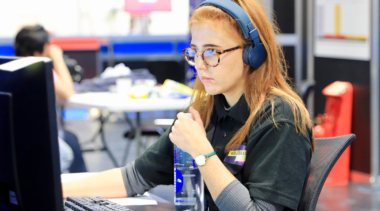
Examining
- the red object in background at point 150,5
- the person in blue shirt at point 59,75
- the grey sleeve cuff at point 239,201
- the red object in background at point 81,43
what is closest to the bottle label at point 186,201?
the grey sleeve cuff at point 239,201

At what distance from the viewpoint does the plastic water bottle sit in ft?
4.50

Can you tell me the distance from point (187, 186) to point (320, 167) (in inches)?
14.8

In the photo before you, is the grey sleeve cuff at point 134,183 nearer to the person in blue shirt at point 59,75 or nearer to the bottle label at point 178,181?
the bottle label at point 178,181

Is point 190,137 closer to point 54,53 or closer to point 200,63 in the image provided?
point 200,63

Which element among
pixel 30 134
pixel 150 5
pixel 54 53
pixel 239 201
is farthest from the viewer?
pixel 150 5

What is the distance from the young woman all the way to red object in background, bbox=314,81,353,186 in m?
2.89

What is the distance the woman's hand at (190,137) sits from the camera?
1275mm

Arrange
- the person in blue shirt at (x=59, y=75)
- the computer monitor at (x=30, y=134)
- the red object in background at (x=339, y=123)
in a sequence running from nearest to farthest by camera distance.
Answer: the computer monitor at (x=30, y=134)
the person in blue shirt at (x=59, y=75)
the red object in background at (x=339, y=123)

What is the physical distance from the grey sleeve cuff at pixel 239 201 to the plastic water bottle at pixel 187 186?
151mm

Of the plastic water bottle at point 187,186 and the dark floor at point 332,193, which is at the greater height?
A: the plastic water bottle at point 187,186

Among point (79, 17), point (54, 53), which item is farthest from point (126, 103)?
point (79, 17)

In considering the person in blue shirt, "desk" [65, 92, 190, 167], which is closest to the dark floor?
"desk" [65, 92, 190, 167]

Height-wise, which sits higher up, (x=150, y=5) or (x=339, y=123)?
(x=150, y=5)

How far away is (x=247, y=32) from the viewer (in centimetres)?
133
